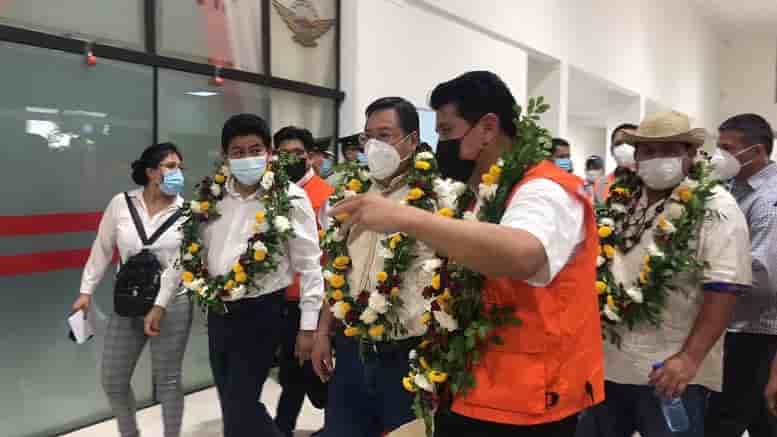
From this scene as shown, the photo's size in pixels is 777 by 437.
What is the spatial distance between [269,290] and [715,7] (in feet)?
55.9

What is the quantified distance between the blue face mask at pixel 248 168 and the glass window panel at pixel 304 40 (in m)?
3.08

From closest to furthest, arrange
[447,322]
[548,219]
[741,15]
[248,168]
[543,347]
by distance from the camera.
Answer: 1. [548,219]
2. [543,347]
3. [447,322]
4. [248,168]
5. [741,15]

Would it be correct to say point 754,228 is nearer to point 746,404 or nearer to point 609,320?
point 746,404

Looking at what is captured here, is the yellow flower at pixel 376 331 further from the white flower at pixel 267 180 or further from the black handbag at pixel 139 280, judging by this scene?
the black handbag at pixel 139 280

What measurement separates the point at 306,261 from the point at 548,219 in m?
1.96

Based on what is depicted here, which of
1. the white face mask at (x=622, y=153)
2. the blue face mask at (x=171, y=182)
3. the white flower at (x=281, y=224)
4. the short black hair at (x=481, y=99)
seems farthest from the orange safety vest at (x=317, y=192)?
the short black hair at (x=481, y=99)

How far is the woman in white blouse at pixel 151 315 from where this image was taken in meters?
3.46

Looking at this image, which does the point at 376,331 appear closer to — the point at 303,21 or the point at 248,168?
the point at 248,168

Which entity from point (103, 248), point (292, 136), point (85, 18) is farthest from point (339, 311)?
point (85, 18)

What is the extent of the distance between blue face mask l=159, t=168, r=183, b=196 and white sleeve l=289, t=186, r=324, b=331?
862 millimetres

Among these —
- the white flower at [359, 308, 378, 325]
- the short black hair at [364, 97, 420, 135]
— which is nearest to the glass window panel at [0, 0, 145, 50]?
the short black hair at [364, 97, 420, 135]

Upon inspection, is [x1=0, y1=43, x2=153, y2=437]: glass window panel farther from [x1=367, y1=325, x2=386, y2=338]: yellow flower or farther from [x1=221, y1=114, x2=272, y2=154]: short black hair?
[x1=367, y1=325, x2=386, y2=338]: yellow flower

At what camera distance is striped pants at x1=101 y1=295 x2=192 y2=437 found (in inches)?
137

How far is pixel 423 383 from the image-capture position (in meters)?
1.77
